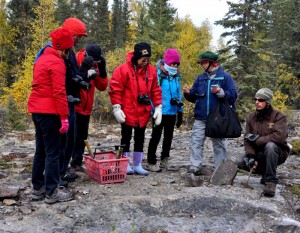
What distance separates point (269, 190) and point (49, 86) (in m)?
3.49

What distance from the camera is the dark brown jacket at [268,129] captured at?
18.4 ft

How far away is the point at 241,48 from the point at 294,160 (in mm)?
14605

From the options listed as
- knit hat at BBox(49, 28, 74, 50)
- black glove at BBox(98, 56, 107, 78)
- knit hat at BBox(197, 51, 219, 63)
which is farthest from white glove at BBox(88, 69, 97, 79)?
knit hat at BBox(197, 51, 219, 63)

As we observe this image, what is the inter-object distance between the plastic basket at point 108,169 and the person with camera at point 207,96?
143 centimetres

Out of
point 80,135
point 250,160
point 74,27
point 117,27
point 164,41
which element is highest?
point 117,27

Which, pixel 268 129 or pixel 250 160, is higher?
pixel 268 129

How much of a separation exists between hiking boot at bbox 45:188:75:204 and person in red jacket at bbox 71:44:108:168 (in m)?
1.28

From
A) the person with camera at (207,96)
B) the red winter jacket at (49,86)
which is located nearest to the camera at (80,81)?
the red winter jacket at (49,86)

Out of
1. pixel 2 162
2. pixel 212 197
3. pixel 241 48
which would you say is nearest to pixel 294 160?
pixel 212 197

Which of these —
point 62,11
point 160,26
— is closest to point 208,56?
point 160,26

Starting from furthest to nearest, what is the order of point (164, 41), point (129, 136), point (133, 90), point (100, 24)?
point (100, 24) → point (164, 41) → point (129, 136) → point (133, 90)

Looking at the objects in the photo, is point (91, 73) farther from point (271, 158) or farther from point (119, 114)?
point (271, 158)

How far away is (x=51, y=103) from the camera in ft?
14.7

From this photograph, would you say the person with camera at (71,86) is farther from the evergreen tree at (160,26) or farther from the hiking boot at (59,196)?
the evergreen tree at (160,26)
